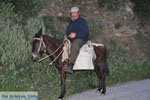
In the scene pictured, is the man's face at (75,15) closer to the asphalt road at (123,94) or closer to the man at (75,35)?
the man at (75,35)

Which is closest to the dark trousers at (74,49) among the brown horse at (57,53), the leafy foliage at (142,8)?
the brown horse at (57,53)

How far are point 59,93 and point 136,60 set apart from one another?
609 cm

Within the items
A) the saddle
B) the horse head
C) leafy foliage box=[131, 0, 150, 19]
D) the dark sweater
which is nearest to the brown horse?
the horse head

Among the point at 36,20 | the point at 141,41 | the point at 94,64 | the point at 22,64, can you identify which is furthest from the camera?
the point at 141,41

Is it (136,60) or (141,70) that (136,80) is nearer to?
(141,70)

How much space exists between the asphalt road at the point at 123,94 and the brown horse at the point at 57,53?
32 cm

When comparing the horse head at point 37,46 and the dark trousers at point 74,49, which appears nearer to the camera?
the horse head at point 37,46

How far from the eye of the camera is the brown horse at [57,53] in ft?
27.8

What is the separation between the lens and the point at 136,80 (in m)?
11.9

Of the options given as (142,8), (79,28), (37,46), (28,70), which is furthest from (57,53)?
(142,8)

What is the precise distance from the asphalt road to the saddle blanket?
0.88m

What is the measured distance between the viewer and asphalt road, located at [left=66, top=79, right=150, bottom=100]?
28.2 feet

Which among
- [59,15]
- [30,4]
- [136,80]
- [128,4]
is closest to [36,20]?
[30,4]

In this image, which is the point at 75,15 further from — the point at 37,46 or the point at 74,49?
the point at 37,46
